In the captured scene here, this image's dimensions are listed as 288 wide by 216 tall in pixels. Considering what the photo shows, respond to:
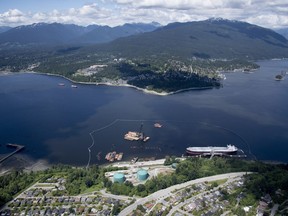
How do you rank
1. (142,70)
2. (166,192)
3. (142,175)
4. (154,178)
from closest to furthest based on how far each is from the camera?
1. (166,192)
2. (154,178)
3. (142,175)
4. (142,70)

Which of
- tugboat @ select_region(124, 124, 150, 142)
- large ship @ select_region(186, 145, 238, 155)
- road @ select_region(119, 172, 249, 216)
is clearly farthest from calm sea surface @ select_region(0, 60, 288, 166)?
road @ select_region(119, 172, 249, 216)

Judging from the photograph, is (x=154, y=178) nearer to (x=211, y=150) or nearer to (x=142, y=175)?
(x=142, y=175)

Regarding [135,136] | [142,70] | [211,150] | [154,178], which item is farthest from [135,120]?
[142,70]

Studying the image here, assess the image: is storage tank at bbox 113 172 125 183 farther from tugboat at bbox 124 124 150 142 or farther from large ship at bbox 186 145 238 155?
tugboat at bbox 124 124 150 142

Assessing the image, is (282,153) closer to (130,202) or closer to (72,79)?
(130,202)

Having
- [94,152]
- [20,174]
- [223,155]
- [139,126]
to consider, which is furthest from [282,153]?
[20,174]

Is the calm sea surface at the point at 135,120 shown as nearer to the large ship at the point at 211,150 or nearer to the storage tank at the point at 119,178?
the large ship at the point at 211,150

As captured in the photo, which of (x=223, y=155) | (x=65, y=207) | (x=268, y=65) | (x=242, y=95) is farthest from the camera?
(x=268, y=65)

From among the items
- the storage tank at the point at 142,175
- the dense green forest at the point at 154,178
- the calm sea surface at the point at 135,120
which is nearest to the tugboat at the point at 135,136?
the calm sea surface at the point at 135,120
